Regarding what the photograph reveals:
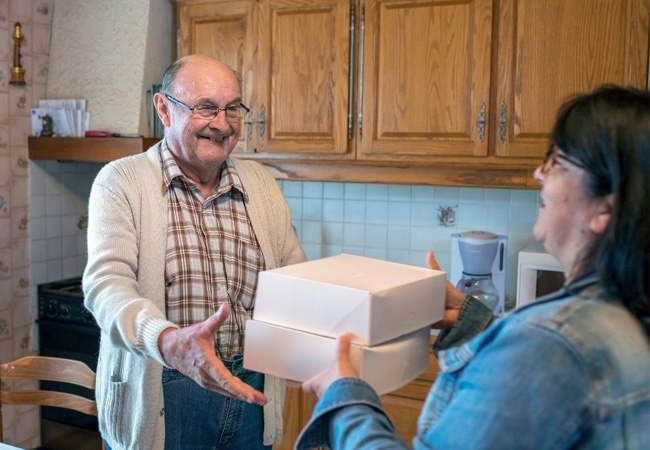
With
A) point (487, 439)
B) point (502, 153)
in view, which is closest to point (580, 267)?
point (487, 439)

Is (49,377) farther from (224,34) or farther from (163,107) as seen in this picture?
(224,34)

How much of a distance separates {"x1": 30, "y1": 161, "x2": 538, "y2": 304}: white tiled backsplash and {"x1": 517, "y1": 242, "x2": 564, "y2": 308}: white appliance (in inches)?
15.4

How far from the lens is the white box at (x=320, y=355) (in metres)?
1.11

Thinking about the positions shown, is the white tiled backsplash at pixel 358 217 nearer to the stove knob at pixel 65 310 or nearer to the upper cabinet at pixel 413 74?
the stove knob at pixel 65 310

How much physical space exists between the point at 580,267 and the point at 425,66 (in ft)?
5.51

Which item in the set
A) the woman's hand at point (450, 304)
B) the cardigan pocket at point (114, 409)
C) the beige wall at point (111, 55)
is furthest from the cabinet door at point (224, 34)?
the woman's hand at point (450, 304)

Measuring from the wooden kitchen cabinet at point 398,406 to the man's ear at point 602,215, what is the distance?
1.60m

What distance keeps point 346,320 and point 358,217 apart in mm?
1863

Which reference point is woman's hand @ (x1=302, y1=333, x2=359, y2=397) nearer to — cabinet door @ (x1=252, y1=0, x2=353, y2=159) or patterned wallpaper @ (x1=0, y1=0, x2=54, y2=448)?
cabinet door @ (x1=252, y1=0, x2=353, y2=159)

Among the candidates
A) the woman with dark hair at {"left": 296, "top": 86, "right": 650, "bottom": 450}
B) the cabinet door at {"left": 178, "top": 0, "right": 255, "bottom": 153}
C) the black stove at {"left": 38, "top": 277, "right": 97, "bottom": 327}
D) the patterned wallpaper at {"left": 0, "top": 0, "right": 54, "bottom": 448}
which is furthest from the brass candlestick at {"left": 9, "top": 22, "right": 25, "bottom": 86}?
the woman with dark hair at {"left": 296, "top": 86, "right": 650, "bottom": 450}

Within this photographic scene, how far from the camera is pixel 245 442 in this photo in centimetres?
169

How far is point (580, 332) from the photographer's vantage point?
0.74 meters

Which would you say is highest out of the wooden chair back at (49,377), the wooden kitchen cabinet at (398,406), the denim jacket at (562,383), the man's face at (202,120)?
the man's face at (202,120)

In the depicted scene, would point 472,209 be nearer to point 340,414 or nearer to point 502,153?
point 502,153
